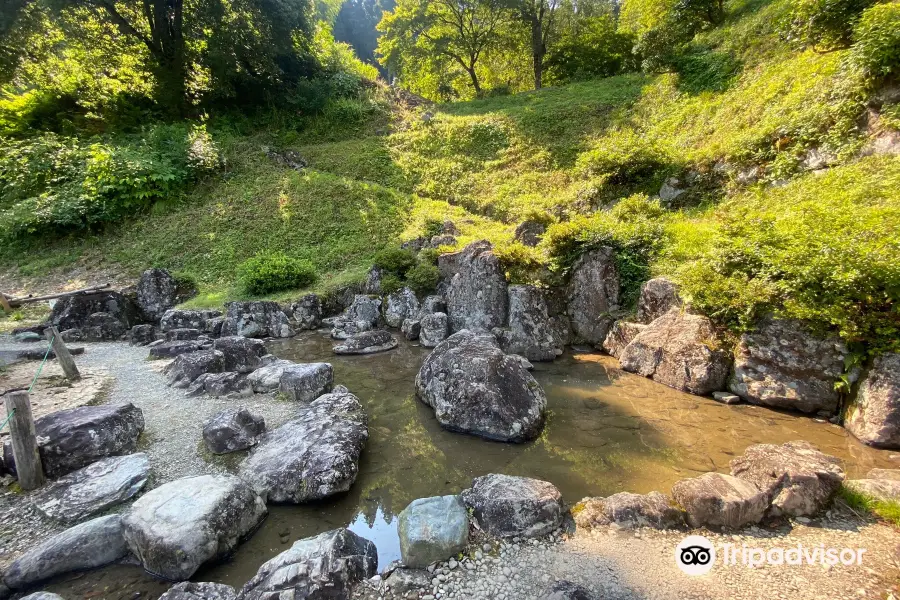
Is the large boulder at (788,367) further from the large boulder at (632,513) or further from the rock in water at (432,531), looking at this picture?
the rock in water at (432,531)

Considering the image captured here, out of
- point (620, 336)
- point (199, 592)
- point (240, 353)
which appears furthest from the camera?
point (240, 353)

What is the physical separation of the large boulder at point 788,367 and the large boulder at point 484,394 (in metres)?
3.52

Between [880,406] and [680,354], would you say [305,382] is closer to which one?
[680,354]

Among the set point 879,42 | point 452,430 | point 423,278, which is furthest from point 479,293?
point 879,42

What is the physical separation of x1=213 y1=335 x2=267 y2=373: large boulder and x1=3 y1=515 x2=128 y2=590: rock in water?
5.09 meters

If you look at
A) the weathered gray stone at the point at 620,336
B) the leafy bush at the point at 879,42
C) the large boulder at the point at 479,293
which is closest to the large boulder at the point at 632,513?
the weathered gray stone at the point at 620,336

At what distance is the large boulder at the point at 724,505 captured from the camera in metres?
4.23

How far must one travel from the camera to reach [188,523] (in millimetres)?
4195

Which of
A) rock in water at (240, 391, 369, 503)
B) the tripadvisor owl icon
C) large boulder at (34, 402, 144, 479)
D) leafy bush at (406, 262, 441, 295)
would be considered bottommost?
the tripadvisor owl icon

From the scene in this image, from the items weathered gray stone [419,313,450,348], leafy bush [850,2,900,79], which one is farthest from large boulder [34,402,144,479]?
leafy bush [850,2,900,79]

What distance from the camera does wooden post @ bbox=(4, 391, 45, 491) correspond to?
4.97 metres

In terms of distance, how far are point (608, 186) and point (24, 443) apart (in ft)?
50.0

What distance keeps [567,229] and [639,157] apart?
5510 millimetres

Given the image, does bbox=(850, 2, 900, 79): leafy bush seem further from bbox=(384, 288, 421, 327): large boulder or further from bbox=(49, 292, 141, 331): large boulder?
bbox=(49, 292, 141, 331): large boulder
